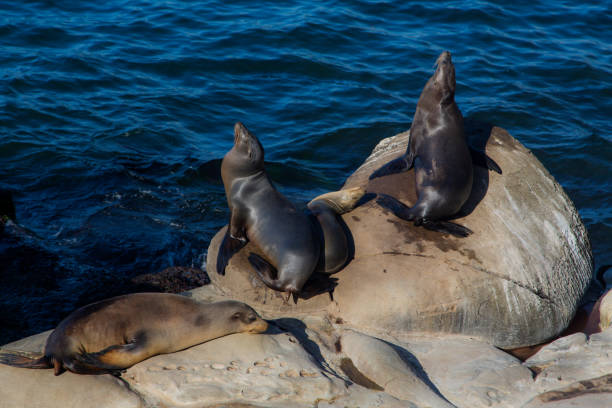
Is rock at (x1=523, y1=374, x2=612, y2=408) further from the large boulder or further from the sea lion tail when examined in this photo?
the sea lion tail

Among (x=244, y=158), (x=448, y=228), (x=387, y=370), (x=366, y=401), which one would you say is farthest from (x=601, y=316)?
(x=244, y=158)

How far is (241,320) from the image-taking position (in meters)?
4.43

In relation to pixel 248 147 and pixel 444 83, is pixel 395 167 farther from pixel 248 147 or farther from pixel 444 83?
pixel 248 147

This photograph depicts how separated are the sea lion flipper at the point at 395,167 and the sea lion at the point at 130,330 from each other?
6.80 ft

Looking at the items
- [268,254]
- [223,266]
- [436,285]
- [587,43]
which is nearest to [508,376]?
[436,285]

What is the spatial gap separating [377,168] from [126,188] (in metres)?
3.67

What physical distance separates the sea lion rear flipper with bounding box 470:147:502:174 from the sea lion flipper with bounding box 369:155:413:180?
0.58 meters

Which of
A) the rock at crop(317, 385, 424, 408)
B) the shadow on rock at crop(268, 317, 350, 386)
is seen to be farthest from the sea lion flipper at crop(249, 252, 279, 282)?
the rock at crop(317, 385, 424, 408)

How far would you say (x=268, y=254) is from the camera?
4.96 m

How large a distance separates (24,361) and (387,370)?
243 centimetres

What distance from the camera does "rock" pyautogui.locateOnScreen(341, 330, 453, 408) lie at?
4039 millimetres

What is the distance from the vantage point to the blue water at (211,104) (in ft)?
23.3

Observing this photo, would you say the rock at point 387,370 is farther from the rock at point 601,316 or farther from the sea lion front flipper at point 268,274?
the rock at point 601,316

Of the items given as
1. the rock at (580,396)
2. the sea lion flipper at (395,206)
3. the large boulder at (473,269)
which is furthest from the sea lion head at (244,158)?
the rock at (580,396)
